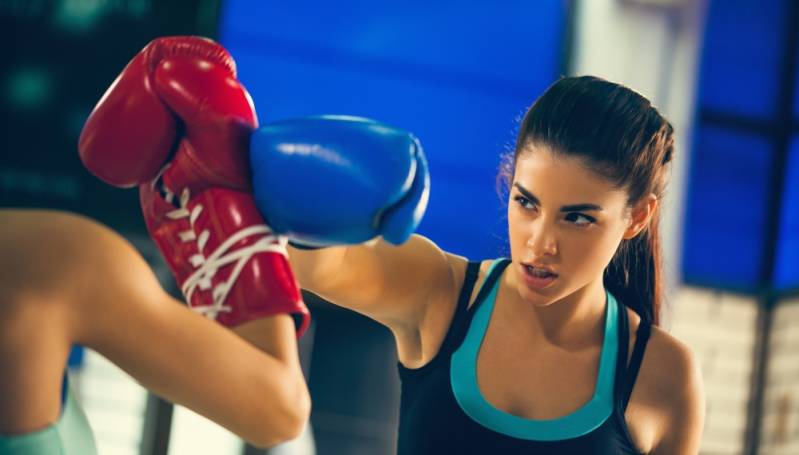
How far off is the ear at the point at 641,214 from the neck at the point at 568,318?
0.08 meters

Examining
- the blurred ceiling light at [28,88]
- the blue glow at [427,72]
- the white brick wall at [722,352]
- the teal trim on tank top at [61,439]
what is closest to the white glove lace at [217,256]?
the teal trim on tank top at [61,439]

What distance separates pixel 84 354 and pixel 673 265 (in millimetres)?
1976

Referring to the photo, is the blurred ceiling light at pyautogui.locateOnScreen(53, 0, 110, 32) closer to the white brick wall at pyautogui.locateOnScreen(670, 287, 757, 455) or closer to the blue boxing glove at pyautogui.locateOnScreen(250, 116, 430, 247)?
the blue boxing glove at pyautogui.locateOnScreen(250, 116, 430, 247)

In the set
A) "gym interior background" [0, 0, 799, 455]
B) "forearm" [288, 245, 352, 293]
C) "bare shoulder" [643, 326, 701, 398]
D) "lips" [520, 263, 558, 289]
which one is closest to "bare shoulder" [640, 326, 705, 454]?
"bare shoulder" [643, 326, 701, 398]

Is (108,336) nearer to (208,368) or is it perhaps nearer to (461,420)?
(208,368)

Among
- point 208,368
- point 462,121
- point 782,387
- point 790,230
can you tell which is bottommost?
point 782,387

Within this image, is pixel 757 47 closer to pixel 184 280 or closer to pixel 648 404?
pixel 648 404

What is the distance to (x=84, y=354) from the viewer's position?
3062mm

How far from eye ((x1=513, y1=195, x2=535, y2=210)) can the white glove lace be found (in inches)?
18.9

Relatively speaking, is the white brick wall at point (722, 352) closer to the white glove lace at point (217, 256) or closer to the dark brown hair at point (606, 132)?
the dark brown hair at point (606, 132)

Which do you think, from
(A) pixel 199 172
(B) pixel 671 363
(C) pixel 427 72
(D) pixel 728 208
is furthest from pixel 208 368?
(D) pixel 728 208

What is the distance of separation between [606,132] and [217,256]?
63cm

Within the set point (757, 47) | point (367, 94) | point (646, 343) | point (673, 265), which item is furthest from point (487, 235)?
point (646, 343)

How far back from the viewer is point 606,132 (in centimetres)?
136
